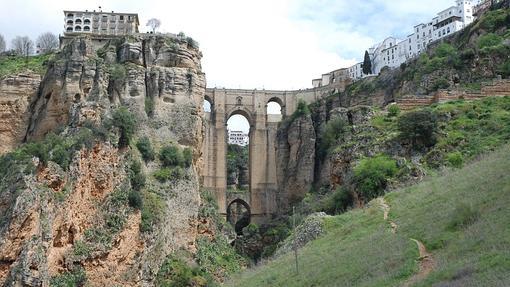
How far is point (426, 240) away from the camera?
21.9 meters

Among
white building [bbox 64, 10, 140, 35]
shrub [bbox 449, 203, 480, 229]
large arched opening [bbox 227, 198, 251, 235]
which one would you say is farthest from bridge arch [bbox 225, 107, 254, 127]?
shrub [bbox 449, 203, 480, 229]

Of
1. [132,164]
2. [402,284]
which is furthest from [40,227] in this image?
[402,284]

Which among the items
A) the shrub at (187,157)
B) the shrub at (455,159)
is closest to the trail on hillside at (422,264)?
the shrub at (455,159)

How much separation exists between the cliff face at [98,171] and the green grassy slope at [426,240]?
13.8m

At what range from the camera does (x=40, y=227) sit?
37781 millimetres

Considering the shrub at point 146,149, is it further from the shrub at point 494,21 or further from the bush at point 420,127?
the shrub at point 494,21

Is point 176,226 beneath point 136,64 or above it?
beneath

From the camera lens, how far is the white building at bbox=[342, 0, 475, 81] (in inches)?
3607

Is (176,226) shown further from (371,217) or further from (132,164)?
(371,217)

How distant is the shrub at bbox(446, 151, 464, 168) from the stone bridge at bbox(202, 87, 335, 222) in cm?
3394

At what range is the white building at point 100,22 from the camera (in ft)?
230

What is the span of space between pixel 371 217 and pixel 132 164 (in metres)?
20.9

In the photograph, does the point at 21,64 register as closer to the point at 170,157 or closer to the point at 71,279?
the point at 170,157

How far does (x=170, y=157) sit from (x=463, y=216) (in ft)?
98.3
